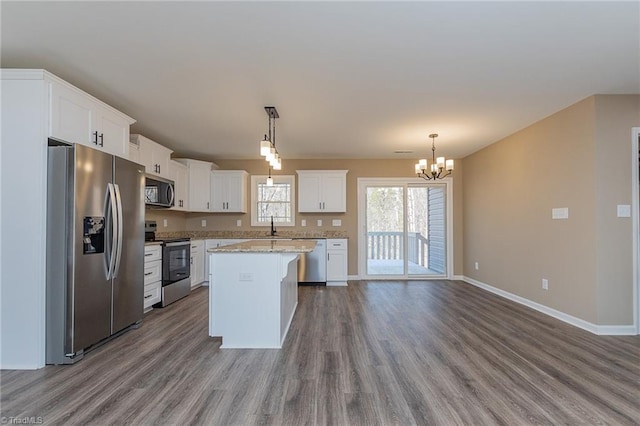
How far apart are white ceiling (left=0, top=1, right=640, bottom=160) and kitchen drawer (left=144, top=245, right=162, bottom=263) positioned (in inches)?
66.1

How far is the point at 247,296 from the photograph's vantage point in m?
2.82

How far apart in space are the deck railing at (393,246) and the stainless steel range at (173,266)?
139 inches

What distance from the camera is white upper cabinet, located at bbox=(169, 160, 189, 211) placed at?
5.09 metres

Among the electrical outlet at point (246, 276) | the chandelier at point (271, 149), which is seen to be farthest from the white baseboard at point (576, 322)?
the chandelier at point (271, 149)

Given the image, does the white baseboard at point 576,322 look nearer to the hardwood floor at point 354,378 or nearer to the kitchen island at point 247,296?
the hardwood floor at point 354,378

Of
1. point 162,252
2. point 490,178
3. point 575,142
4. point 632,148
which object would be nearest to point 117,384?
point 162,252

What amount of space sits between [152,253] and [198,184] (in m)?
2.05

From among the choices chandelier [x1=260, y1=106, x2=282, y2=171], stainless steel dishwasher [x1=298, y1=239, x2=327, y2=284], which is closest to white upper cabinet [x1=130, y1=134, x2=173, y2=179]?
chandelier [x1=260, y1=106, x2=282, y2=171]

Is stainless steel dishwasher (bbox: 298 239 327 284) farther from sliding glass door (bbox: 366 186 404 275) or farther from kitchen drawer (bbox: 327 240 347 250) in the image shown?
sliding glass door (bbox: 366 186 404 275)

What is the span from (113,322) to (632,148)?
559 centimetres

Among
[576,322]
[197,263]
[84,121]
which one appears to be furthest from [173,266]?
[576,322]

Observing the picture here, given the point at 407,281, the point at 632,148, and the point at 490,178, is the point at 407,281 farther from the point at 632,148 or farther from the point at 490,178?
the point at 632,148

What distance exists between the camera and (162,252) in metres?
4.15

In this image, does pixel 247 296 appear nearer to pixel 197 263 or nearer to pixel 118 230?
pixel 118 230
